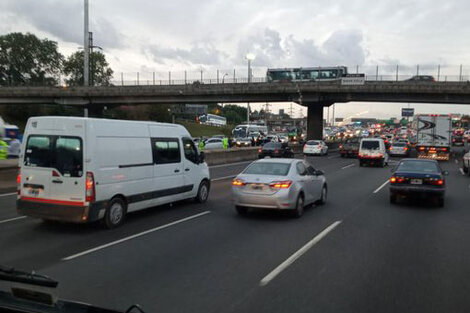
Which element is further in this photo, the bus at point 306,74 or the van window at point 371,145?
the bus at point 306,74

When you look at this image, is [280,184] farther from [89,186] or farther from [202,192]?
[89,186]

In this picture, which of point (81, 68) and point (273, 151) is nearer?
point (273, 151)

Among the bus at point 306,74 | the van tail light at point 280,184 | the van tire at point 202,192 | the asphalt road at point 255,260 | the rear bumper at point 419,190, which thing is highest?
the bus at point 306,74

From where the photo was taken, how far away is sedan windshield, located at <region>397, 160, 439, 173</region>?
13.1 metres

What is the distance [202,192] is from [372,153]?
20.2m

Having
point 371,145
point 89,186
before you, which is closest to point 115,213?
point 89,186

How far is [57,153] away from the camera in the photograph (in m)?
8.61

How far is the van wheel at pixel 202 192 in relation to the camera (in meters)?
12.6

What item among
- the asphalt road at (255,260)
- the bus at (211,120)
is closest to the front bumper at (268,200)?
the asphalt road at (255,260)

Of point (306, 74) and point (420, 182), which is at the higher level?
point (306, 74)

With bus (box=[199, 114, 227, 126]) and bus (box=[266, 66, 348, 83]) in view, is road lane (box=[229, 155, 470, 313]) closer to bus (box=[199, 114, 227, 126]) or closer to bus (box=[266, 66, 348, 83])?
bus (box=[266, 66, 348, 83])

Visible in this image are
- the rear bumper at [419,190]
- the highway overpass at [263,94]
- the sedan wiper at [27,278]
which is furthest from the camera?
the highway overpass at [263,94]

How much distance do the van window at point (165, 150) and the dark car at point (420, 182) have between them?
21.6 feet

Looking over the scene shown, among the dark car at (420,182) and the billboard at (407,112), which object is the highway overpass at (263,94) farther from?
the billboard at (407,112)
